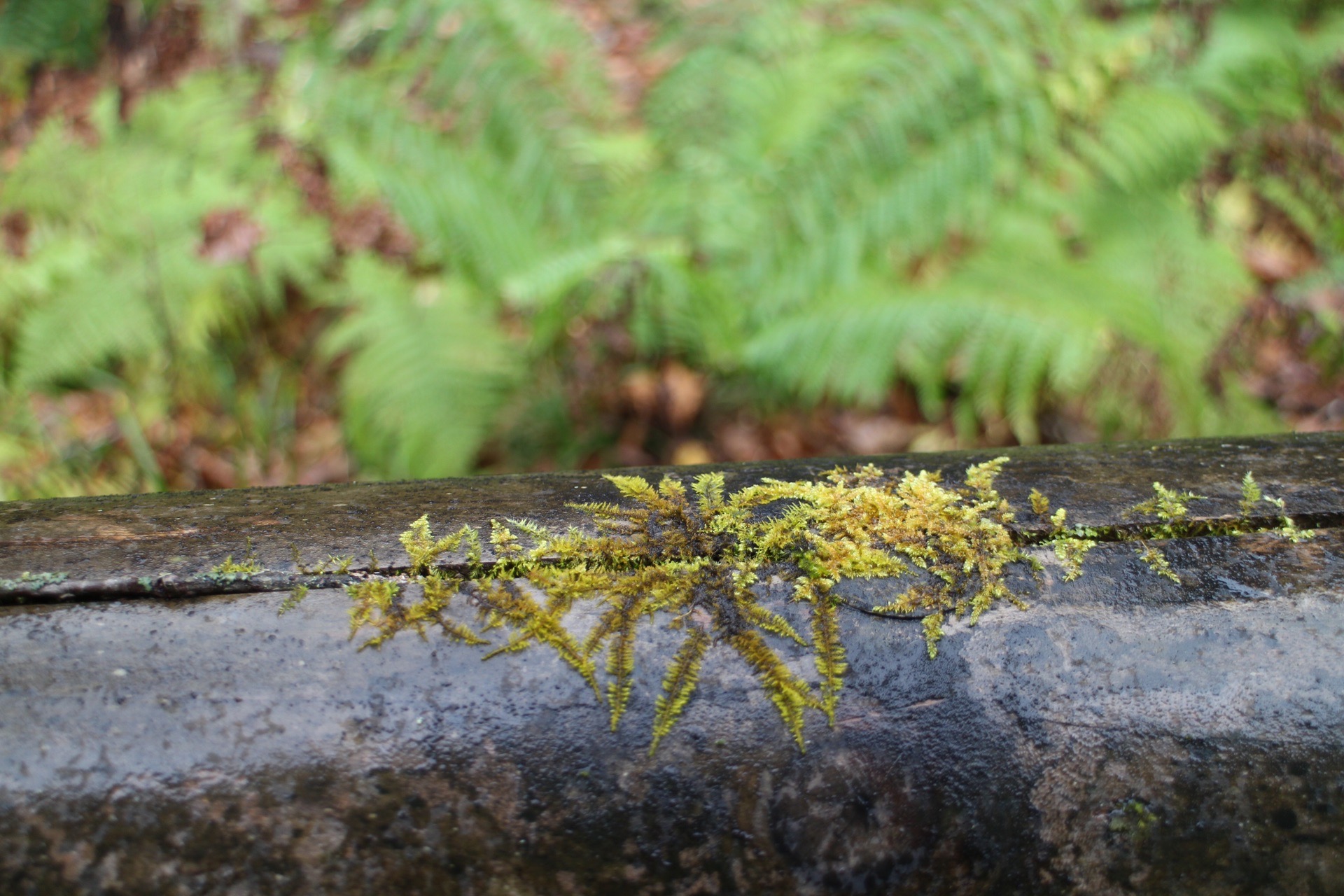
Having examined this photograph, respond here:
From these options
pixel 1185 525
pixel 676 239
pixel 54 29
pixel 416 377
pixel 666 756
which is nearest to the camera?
A: pixel 666 756

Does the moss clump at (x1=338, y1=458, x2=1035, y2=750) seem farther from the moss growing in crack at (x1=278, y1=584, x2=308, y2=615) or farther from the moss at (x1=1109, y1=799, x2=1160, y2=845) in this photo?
the moss at (x1=1109, y1=799, x2=1160, y2=845)

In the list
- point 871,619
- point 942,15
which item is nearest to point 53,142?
point 942,15

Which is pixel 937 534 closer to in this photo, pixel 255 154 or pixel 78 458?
pixel 78 458

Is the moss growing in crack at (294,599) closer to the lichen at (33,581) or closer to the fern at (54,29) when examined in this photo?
the lichen at (33,581)

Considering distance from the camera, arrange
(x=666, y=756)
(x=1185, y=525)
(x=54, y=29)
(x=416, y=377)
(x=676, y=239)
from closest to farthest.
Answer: (x=666, y=756)
(x=1185, y=525)
(x=416, y=377)
(x=676, y=239)
(x=54, y=29)

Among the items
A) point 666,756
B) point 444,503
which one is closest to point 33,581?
point 444,503

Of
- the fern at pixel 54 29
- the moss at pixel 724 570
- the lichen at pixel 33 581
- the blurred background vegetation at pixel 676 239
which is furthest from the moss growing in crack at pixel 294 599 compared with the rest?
the fern at pixel 54 29

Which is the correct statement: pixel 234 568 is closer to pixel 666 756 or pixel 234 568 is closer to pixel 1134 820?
pixel 666 756
